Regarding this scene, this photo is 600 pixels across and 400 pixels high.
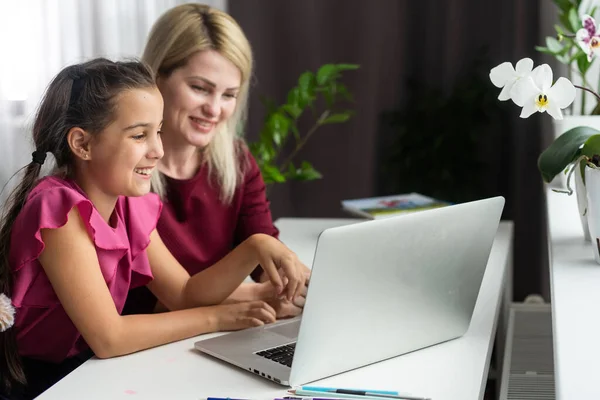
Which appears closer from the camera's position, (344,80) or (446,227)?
(446,227)

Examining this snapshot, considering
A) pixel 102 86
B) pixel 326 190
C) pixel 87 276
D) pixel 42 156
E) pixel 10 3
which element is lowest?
pixel 326 190

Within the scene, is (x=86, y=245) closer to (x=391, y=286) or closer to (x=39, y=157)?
(x=39, y=157)

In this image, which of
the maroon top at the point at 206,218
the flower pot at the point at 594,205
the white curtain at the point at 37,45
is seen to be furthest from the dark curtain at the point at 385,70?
the flower pot at the point at 594,205

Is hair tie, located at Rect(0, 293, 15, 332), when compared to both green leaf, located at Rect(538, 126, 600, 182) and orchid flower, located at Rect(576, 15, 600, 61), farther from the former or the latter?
orchid flower, located at Rect(576, 15, 600, 61)

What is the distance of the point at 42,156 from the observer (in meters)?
1.37

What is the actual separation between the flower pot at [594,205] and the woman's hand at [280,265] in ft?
1.51

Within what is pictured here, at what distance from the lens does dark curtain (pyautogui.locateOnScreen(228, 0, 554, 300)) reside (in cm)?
311

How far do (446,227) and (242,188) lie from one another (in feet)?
2.60

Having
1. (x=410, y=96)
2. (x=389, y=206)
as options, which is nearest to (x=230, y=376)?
(x=389, y=206)

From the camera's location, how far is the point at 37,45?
7.91 feet

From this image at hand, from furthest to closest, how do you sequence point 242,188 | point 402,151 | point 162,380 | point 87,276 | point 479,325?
point 402,151 < point 242,188 < point 479,325 < point 87,276 < point 162,380

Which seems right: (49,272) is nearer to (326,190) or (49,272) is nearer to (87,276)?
(87,276)

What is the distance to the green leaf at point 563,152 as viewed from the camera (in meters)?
1.43

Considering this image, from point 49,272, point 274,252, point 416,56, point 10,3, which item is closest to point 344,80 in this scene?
point 416,56
